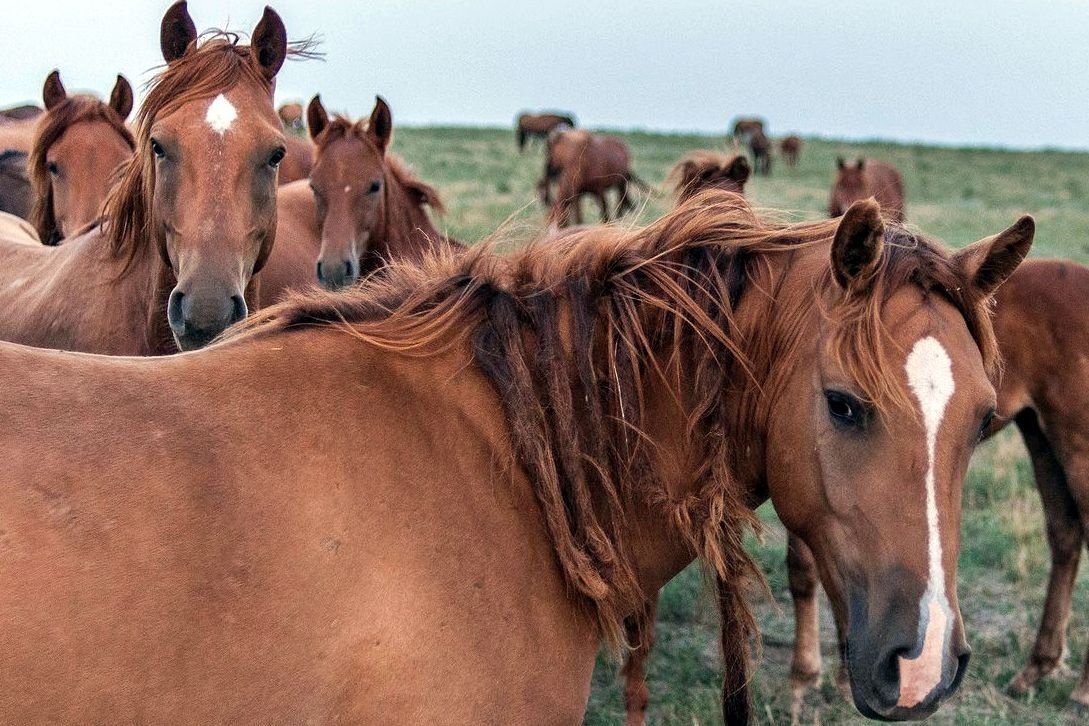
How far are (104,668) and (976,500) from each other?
6406mm

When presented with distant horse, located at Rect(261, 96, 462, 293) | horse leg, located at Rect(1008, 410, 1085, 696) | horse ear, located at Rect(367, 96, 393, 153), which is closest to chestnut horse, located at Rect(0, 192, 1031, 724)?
horse leg, located at Rect(1008, 410, 1085, 696)

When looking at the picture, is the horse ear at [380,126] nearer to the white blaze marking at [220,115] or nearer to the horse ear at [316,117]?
the horse ear at [316,117]

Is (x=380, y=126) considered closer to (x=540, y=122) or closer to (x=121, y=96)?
(x=121, y=96)

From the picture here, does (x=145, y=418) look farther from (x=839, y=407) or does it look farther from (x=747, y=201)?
(x=747, y=201)

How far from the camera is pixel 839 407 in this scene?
7.01 feet

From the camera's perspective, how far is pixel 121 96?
573 cm

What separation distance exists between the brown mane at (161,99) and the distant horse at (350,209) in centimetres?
203

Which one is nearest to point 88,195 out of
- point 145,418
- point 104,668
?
point 145,418

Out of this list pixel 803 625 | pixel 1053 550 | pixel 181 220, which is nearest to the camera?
pixel 181 220

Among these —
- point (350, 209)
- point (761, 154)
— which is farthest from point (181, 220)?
point (761, 154)

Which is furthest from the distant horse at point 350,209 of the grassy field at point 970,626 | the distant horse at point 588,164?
the distant horse at point 588,164

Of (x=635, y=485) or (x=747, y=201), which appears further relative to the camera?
(x=747, y=201)

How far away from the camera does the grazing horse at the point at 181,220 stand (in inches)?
137

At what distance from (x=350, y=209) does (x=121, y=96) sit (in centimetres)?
144
